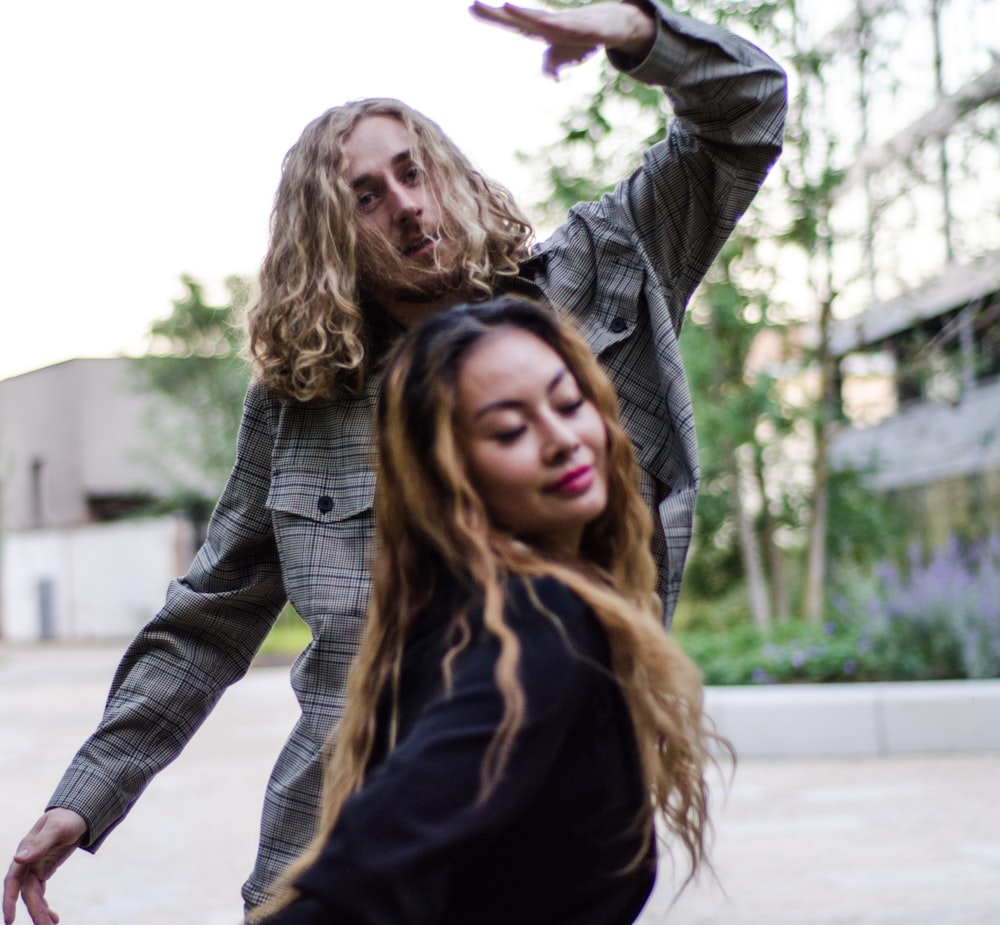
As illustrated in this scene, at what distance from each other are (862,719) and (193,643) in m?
7.05

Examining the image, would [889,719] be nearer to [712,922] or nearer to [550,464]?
[712,922]

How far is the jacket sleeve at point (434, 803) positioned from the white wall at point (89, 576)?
30.2m

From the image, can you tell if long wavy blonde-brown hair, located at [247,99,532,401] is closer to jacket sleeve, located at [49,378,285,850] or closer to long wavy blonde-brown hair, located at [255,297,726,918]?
jacket sleeve, located at [49,378,285,850]

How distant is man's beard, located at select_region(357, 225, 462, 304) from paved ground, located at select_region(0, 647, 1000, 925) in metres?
1.74

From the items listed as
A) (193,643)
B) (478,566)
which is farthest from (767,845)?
(478,566)

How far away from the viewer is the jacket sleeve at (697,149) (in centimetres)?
181

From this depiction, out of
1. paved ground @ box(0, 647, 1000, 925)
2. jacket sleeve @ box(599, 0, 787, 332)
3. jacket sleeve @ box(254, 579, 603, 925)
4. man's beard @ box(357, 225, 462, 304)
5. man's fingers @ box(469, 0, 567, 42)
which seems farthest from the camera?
paved ground @ box(0, 647, 1000, 925)

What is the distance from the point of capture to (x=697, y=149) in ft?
6.49

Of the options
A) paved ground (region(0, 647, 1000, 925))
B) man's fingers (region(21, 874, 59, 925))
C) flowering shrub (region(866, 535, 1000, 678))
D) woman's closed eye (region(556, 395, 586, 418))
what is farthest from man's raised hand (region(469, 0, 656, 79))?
flowering shrub (region(866, 535, 1000, 678))

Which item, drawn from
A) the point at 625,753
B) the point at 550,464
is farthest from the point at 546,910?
the point at 550,464

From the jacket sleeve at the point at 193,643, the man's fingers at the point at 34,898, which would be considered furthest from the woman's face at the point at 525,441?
the man's fingers at the point at 34,898

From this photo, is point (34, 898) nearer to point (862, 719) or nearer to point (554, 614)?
point (554, 614)

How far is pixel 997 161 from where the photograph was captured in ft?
36.1

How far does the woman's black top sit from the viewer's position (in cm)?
117
